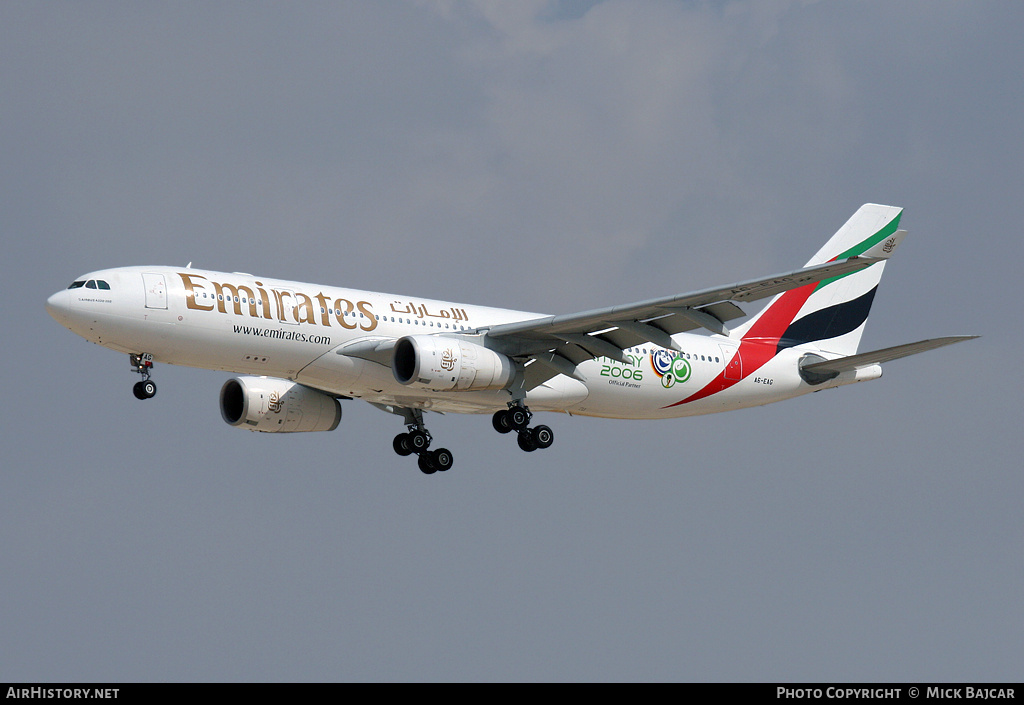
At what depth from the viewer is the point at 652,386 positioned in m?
41.3

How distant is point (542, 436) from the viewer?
39000mm

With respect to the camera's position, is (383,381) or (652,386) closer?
(383,381)

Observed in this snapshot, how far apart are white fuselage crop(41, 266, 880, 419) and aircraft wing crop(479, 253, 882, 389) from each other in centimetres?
98

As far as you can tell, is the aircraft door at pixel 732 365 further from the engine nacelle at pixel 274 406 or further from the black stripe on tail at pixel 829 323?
the engine nacelle at pixel 274 406

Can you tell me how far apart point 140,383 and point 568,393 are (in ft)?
40.2

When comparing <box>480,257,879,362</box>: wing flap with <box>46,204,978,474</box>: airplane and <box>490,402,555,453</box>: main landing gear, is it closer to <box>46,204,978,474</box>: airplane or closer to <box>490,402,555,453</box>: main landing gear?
<box>46,204,978,474</box>: airplane

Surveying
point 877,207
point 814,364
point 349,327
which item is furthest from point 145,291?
point 877,207

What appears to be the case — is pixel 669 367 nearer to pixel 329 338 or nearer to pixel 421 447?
pixel 421 447

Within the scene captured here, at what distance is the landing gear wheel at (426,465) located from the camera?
42.8 metres

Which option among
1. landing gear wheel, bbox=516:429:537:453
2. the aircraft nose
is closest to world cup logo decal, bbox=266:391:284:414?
landing gear wheel, bbox=516:429:537:453

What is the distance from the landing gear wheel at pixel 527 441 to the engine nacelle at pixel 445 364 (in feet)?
7.84
